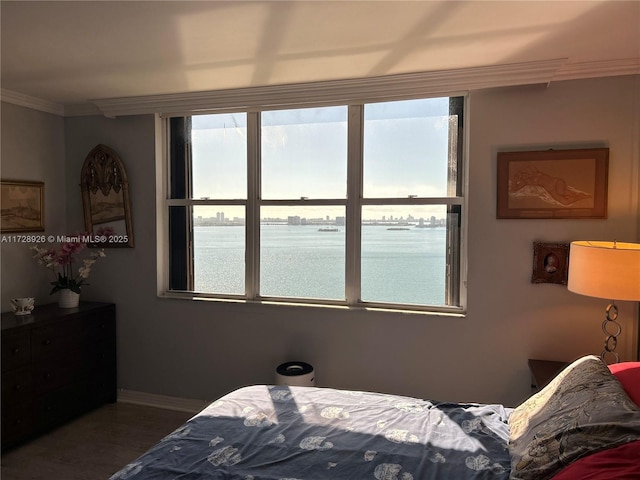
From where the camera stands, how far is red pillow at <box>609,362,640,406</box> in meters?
1.55

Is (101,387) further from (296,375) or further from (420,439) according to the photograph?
(420,439)

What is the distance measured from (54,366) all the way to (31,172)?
1520 mm

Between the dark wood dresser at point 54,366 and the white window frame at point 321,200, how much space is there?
607mm

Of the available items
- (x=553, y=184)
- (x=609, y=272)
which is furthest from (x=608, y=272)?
(x=553, y=184)

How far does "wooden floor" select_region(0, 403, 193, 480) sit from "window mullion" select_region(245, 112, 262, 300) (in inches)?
44.6

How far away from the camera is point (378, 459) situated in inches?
63.6

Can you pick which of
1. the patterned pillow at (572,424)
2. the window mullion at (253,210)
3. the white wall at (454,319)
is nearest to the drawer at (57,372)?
the white wall at (454,319)

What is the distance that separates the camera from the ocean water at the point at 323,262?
10.3ft

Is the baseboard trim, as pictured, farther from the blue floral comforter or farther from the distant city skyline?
the blue floral comforter

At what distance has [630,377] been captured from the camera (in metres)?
1.65

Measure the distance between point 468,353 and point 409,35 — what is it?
1960mm

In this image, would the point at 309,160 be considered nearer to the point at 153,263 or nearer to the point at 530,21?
the point at 153,263

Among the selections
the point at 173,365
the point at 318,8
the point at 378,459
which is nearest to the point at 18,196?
Result: the point at 173,365

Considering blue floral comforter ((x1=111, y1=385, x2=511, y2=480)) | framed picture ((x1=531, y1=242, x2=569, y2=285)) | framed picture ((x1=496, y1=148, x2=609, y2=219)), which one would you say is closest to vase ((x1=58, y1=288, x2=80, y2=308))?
blue floral comforter ((x1=111, y1=385, x2=511, y2=480))
